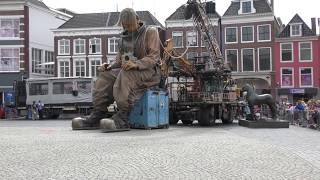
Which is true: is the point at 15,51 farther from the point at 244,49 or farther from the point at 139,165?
the point at 139,165

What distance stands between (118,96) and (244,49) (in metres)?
42.7

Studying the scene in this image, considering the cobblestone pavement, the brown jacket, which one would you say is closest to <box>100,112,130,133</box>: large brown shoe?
the brown jacket

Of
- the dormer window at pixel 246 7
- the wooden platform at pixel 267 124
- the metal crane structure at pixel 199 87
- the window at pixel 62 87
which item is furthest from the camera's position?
the dormer window at pixel 246 7

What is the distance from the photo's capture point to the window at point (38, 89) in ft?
142

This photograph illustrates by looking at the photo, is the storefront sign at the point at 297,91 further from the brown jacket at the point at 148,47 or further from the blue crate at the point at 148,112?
the brown jacket at the point at 148,47

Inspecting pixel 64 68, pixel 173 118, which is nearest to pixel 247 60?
pixel 64 68

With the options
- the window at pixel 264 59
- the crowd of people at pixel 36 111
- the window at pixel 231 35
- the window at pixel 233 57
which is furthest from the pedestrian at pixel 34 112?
the window at pixel 264 59

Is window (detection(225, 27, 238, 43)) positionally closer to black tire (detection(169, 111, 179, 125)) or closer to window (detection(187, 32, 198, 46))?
window (detection(187, 32, 198, 46))

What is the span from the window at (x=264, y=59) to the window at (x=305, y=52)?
3.27 m

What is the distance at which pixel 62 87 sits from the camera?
140 feet

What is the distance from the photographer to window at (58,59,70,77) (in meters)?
60.6

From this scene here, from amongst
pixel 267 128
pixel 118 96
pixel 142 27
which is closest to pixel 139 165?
pixel 118 96

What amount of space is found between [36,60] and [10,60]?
352cm

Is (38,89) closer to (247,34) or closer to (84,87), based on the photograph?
(84,87)
